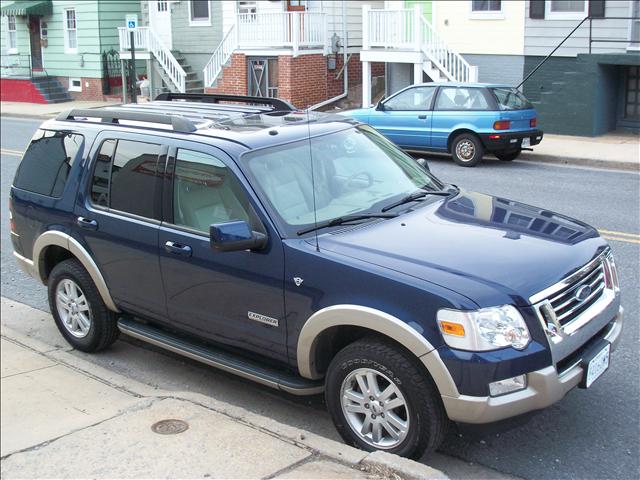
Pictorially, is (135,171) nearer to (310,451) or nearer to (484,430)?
(310,451)

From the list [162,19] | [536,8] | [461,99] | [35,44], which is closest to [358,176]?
[461,99]

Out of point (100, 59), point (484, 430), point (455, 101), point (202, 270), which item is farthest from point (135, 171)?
point (100, 59)

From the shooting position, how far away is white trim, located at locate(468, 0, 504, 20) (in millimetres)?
20000

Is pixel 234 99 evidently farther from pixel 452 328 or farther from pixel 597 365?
pixel 597 365

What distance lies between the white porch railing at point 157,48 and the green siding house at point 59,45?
335cm

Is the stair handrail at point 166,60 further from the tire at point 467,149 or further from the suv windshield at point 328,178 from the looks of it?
the suv windshield at point 328,178

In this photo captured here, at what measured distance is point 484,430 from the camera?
4051 millimetres

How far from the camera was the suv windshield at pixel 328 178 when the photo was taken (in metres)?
4.86

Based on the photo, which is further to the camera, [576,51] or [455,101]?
[576,51]

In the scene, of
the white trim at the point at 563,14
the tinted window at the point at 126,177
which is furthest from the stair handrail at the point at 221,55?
the tinted window at the point at 126,177

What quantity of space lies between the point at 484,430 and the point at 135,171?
296 centimetres

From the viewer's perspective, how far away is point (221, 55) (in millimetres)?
23922

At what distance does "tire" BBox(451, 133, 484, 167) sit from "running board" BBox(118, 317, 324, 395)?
968 centimetres

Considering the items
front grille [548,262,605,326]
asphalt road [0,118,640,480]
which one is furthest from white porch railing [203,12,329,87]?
front grille [548,262,605,326]
